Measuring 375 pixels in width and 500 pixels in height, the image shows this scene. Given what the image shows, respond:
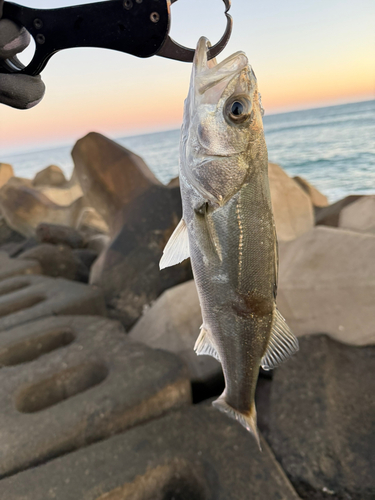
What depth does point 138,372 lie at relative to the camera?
2.97 metres

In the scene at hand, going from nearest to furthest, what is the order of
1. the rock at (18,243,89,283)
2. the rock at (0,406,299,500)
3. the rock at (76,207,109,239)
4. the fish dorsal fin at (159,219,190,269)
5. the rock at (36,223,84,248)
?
the fish dorsal fin at (159,219,190,269) → the rock at (0,406,299,500) → the rock at (18,243,89,283) → the rock at (36,223,84,248) → the rock at (76,207,109,239)

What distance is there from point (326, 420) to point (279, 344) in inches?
60.4

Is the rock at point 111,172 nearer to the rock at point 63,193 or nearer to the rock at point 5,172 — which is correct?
the rock at point 63,193

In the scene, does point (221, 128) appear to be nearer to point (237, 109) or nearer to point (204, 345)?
point (237, 109)

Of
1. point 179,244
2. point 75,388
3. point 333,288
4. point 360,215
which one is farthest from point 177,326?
point 360,215

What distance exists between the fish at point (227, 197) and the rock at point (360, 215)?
4.14 m

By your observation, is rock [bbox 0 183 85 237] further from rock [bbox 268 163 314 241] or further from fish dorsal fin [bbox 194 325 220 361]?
fish dorsal fin [bbox 194 325 220 361]

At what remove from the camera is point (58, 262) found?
6.28 m

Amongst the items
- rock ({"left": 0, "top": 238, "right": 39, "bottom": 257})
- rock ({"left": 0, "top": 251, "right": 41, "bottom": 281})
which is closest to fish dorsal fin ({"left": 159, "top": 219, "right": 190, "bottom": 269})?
rock ({"left": 0, "top": 251, "right": 41, "bottom": 281})

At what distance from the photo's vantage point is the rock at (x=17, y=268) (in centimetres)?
567

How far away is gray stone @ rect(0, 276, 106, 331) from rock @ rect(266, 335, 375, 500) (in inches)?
97.0

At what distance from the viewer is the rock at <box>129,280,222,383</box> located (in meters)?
3.62

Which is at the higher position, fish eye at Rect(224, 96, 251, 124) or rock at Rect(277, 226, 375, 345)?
fish eye at Rect(224, 96, 251, 124)

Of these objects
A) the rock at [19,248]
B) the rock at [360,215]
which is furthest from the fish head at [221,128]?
the rock at [19,248]
